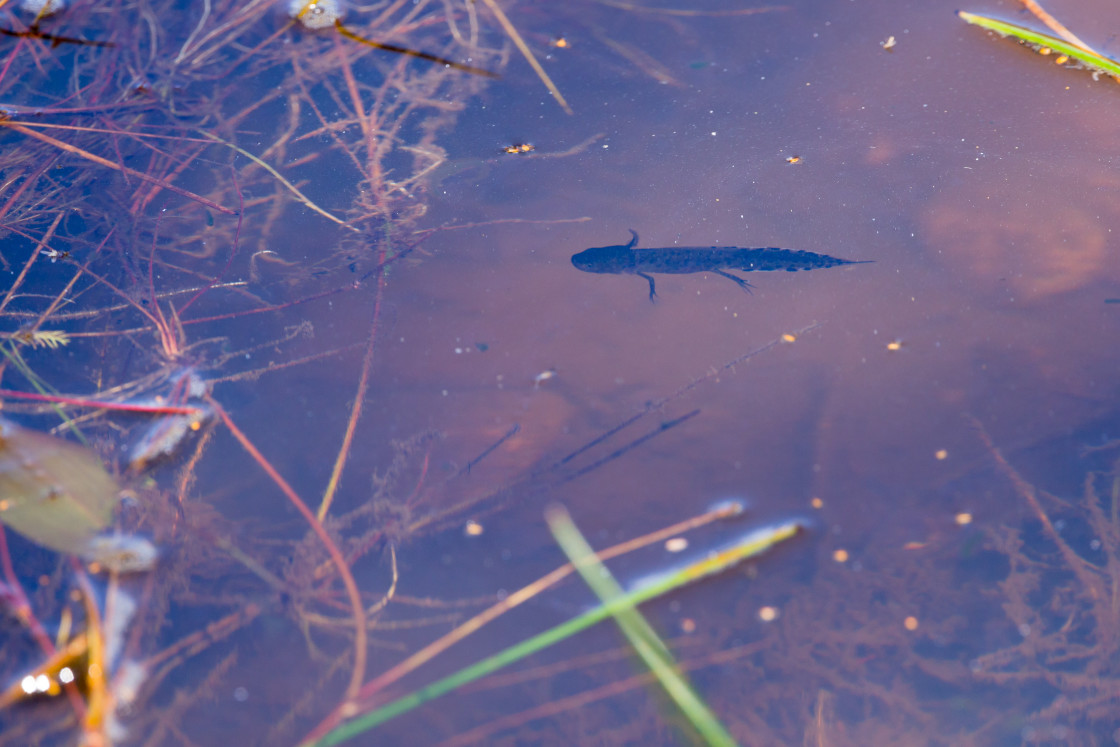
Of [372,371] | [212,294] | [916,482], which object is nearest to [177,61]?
[212,294]

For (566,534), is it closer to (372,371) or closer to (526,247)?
(372,371)

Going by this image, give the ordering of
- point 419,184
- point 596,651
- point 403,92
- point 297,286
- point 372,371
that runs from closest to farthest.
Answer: point 596,651 < point 372,371 < point 297,286 < point 419,184 < point 403,92

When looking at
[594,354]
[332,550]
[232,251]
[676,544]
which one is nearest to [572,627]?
[676,544]

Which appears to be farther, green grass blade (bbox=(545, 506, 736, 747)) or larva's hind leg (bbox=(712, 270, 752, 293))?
larva's hind leg (bbox=(712, 270, 752, 293))

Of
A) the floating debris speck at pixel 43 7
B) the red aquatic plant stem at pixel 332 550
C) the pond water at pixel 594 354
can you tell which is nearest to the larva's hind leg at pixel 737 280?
the pond water at pixel 594 354

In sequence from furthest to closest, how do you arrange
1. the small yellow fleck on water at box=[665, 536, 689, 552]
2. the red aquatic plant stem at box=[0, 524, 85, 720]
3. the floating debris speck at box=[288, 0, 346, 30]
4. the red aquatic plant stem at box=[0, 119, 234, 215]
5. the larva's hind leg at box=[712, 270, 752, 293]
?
the floating debris speck at box=[288, 0, 346, 30] < the red aquatic plant stem at box=[0, 119, 234, 215] < the larva's hind leg at box=[712, 270, 752, 293] < the small yellow fleck on water at box=[665, 536, 689, 552] < the red aquatic plant stem at box=[0, 524, 85, 720]

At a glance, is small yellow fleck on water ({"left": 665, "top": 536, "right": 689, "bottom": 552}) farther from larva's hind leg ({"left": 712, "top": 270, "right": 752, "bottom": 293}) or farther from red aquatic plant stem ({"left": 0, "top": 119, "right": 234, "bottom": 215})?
red aquatic plant stem ({"left": 0, "top": 119, "right": 234, "bottom": 215})

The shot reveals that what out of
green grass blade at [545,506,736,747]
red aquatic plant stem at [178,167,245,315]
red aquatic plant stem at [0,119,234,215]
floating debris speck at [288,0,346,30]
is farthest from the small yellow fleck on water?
floating debris speck at [288,0,346,30]
